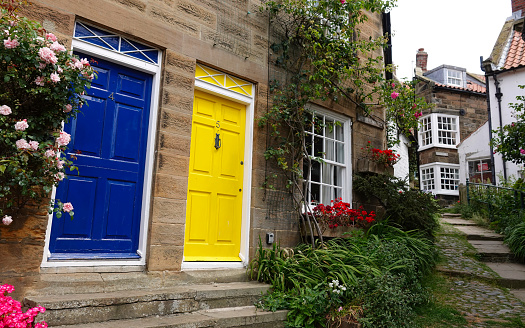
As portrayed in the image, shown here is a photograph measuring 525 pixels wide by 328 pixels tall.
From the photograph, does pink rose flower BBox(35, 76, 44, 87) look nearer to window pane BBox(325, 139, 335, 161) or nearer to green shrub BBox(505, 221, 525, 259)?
window pane BBox(325, 139, 335, 161)

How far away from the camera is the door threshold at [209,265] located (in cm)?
505

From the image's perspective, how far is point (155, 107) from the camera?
16.4 ft

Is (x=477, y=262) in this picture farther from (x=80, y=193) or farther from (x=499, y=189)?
(x=80, y=193)

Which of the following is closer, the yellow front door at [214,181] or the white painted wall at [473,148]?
the yellow front door at [214,181]

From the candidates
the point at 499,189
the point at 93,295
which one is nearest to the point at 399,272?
the point at 93,295

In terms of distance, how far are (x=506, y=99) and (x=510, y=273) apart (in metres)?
11.1

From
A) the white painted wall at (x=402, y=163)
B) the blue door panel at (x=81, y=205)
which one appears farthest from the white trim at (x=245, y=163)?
the white painted wall at (x=402, y=163)

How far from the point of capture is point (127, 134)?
4758 mm

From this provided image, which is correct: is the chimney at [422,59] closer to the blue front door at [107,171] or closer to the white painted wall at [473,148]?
the white painted wall at [473,148]

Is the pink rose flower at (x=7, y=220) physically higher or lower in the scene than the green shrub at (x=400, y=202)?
lower

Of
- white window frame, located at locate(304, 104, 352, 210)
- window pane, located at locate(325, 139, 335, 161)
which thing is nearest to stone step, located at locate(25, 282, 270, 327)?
white window frame, located at locate(304, 104, 352, 210)

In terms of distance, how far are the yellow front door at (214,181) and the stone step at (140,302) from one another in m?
0.68

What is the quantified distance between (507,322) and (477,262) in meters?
2.85

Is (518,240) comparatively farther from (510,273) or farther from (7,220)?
(7,220)
